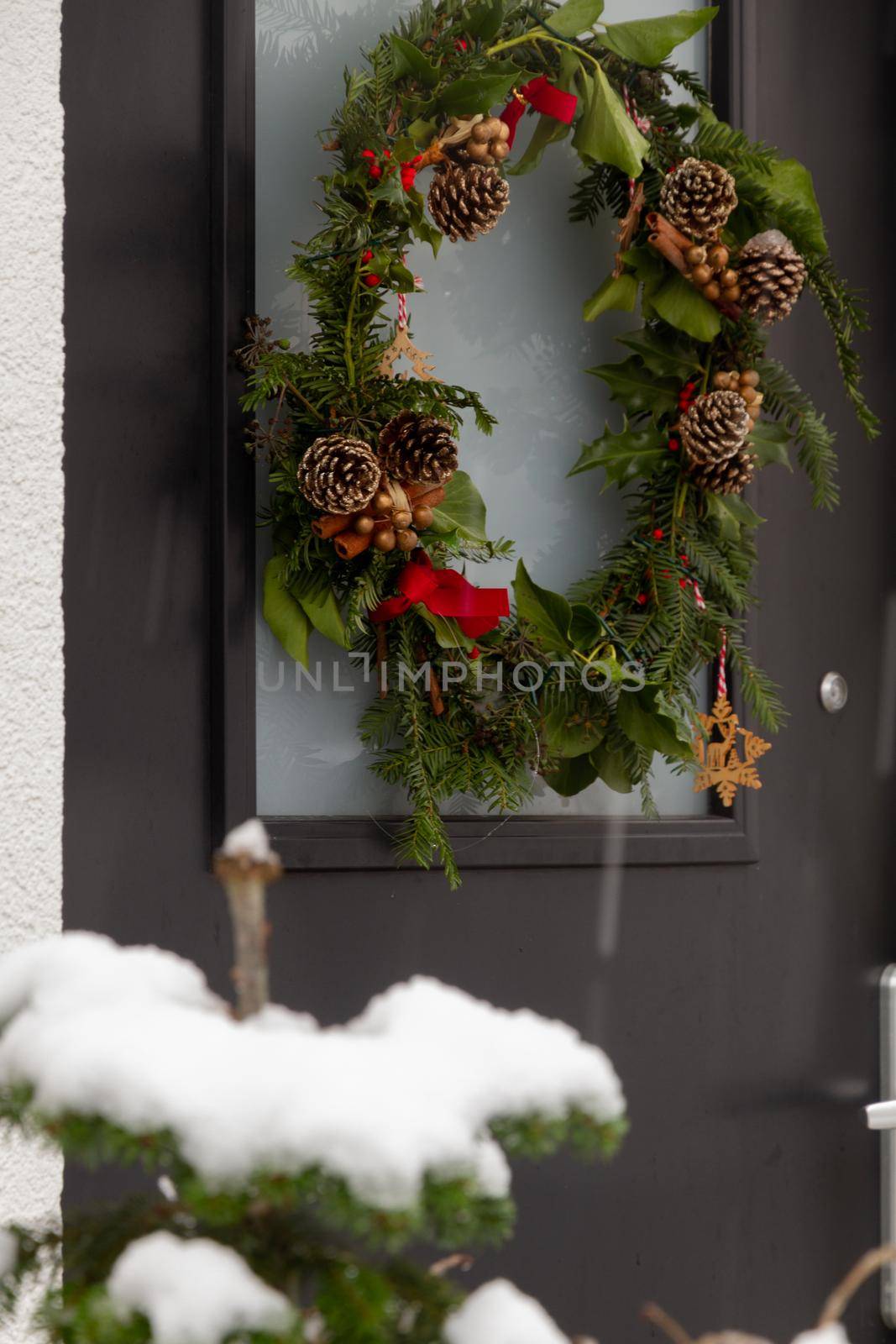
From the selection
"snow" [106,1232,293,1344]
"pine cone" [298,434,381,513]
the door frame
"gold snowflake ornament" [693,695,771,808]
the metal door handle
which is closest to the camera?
"snow" [106,1232,293,1344]

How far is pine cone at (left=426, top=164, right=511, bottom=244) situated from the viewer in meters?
0.96

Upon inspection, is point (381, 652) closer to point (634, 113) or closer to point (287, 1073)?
point (634, 113)

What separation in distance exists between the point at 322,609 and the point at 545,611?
18 cm

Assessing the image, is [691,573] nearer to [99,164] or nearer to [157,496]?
[157,496]

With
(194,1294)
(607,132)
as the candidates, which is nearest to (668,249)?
(607,132)

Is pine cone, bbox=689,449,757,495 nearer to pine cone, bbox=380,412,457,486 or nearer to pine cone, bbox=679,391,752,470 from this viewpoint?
pine cone, bbox=679,391,752,470

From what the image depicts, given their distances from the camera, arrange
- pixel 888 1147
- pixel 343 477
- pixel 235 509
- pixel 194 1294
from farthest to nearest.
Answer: pixel 888 1147 → pixel 235 509 → pixel 343 477 → pixel 194 1294

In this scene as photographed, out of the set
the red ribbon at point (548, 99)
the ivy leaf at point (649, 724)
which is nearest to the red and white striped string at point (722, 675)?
the ivy leaf at point (649, 724)

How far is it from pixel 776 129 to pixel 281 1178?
3.93 feet

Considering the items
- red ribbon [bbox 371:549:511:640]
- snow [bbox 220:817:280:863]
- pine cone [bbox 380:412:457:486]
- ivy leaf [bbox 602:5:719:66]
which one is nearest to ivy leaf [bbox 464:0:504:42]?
ivy leaf [bbox 602:5:719:66]

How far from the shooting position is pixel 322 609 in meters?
0.99

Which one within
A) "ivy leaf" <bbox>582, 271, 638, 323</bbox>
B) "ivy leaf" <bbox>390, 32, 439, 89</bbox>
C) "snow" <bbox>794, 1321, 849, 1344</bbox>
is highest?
"ivy leaf" <bbox>390, 32, 439, 89</bbox>

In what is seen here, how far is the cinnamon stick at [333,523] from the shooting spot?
0.94 meters

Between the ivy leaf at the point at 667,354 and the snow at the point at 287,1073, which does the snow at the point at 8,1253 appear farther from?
the ivy leaf at the point at 667,354
